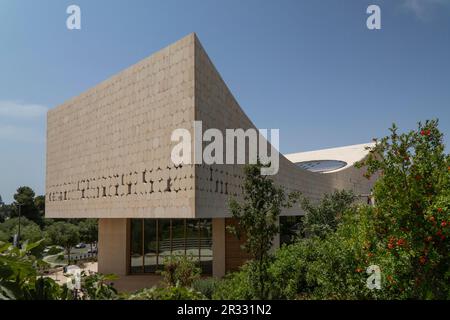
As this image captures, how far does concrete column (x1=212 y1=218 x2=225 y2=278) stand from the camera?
23.4 m

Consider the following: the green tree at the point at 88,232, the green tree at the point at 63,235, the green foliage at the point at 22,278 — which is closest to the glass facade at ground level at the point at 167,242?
the green tree at the point at 63,235

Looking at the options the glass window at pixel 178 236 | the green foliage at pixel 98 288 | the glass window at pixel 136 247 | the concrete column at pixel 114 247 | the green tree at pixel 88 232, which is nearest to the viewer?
the green foliage at pixel 98 288

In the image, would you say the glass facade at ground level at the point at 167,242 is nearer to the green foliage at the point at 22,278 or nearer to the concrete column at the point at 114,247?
the concrete column at the point at 114,247

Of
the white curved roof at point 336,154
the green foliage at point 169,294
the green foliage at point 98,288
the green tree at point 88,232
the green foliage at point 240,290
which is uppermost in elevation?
the white curved roof at point 336,154

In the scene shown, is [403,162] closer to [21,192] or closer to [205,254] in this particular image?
[205,254]

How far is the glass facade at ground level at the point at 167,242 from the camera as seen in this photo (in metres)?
24.1

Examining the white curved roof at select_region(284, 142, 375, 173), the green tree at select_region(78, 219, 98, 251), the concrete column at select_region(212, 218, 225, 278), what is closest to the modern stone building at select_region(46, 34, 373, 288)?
the concrete column at select_region(212, 218, 225, 278)

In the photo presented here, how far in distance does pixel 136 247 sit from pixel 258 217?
16702 millimetres

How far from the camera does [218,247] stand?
77.6ft

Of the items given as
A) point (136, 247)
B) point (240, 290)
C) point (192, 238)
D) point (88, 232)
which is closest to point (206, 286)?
point (240, 290)

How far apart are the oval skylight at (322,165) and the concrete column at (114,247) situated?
103 ft

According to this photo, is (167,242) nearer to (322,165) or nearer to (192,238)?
(192,238)

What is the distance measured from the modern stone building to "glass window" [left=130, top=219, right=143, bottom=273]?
0.06 meters
